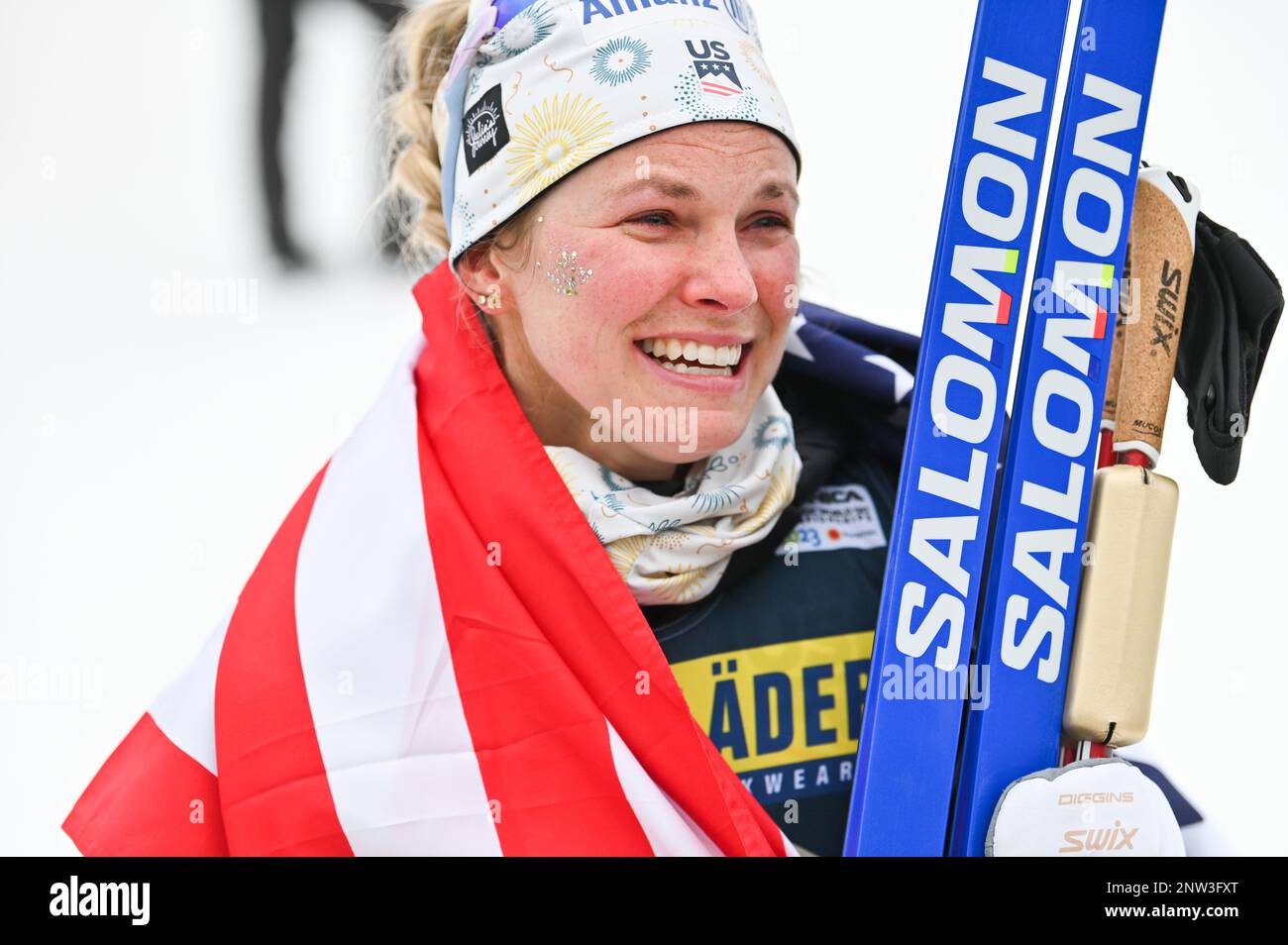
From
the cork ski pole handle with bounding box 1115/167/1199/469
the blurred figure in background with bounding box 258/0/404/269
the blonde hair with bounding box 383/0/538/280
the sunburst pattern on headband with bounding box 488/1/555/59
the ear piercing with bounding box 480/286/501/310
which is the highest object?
the blurred figure in background with bounding box 258/0/404/269

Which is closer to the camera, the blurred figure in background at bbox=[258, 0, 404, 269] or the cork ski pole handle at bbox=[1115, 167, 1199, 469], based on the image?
the cork ski pole handle at bbox=[1115, 167, 1199, 469]

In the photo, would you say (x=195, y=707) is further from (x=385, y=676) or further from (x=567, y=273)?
(x=567, y=273)

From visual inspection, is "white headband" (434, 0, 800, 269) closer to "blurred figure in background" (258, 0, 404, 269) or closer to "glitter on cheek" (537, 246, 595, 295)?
"glitter on cheek" (537, 246, 595, 295)

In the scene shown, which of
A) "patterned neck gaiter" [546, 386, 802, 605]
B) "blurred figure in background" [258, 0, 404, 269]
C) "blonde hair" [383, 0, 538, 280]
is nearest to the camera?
"patterned neck gaiter" [546, 386, 802, 605]

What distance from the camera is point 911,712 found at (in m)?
1.29

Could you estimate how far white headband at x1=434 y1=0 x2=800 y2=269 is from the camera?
1.26m

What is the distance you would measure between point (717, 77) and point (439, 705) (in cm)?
73

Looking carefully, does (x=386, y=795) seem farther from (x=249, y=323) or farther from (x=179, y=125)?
(x=179, y=125)

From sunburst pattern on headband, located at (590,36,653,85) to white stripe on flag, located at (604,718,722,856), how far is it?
0.68 m

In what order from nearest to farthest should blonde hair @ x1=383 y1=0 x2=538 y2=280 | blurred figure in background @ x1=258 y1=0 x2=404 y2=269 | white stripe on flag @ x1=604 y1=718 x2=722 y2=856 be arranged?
white stripe on flag @ x1=604 y1=718 x2=722 y2=856 → blonde hair @ x1=383 y1=0 x2=538 y2=280 → blurred figure in background @ x1=258 y1=0 x2=404 y2=269

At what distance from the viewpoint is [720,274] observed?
125cm

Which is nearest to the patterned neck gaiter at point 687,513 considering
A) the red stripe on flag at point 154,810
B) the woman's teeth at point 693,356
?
the woman's teeth at point 693,356

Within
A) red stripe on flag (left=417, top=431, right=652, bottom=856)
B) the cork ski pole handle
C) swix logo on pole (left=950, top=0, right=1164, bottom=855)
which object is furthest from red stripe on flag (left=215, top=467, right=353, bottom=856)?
the cork ski pole handle
